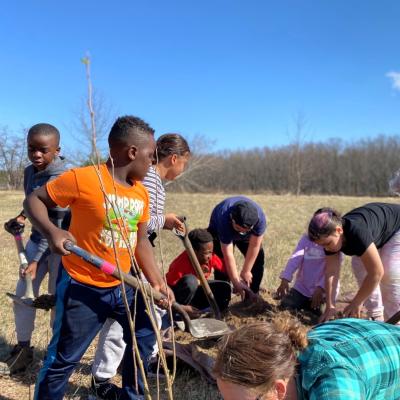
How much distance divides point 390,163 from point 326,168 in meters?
6.06

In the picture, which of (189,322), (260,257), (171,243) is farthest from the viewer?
(171,243)

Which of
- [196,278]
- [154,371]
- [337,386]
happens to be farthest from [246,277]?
[337,386]

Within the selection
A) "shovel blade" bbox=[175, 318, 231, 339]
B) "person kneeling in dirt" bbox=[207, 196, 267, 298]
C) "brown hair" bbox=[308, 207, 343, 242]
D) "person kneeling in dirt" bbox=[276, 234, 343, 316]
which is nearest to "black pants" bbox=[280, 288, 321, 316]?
"person kneeling in dirt" bbox=[276, 234, 343, 316]

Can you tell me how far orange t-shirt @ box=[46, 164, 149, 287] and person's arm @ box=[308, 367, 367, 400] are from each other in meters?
1.02

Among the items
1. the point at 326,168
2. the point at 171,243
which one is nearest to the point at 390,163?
the point at 326,168

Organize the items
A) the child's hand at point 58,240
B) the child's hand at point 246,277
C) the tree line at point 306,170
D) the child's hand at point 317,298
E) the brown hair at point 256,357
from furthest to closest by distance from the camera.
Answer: the tree line at point 306,170
the child's hand at point 246,277
the child's hand at point 317,298
the child's hand at point 58,240
the brown hair at point 256,357

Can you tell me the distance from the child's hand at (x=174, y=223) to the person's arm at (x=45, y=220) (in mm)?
1247

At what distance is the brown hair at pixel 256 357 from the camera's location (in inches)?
52.4

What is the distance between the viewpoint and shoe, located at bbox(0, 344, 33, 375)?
2.89 meters

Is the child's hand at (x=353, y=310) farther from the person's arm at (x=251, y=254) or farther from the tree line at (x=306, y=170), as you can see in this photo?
the tree line at (x=306, y=170)

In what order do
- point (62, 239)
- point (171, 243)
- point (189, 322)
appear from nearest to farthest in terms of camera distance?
point (62, 239) < point (189, 322) < point (171, 243)

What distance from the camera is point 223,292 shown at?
4.05 metres

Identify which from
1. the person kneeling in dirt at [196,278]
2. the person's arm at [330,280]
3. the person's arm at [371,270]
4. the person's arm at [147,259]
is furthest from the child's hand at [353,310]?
the person's arm at [147,259]

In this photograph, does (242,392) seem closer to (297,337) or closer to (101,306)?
(297,337)
